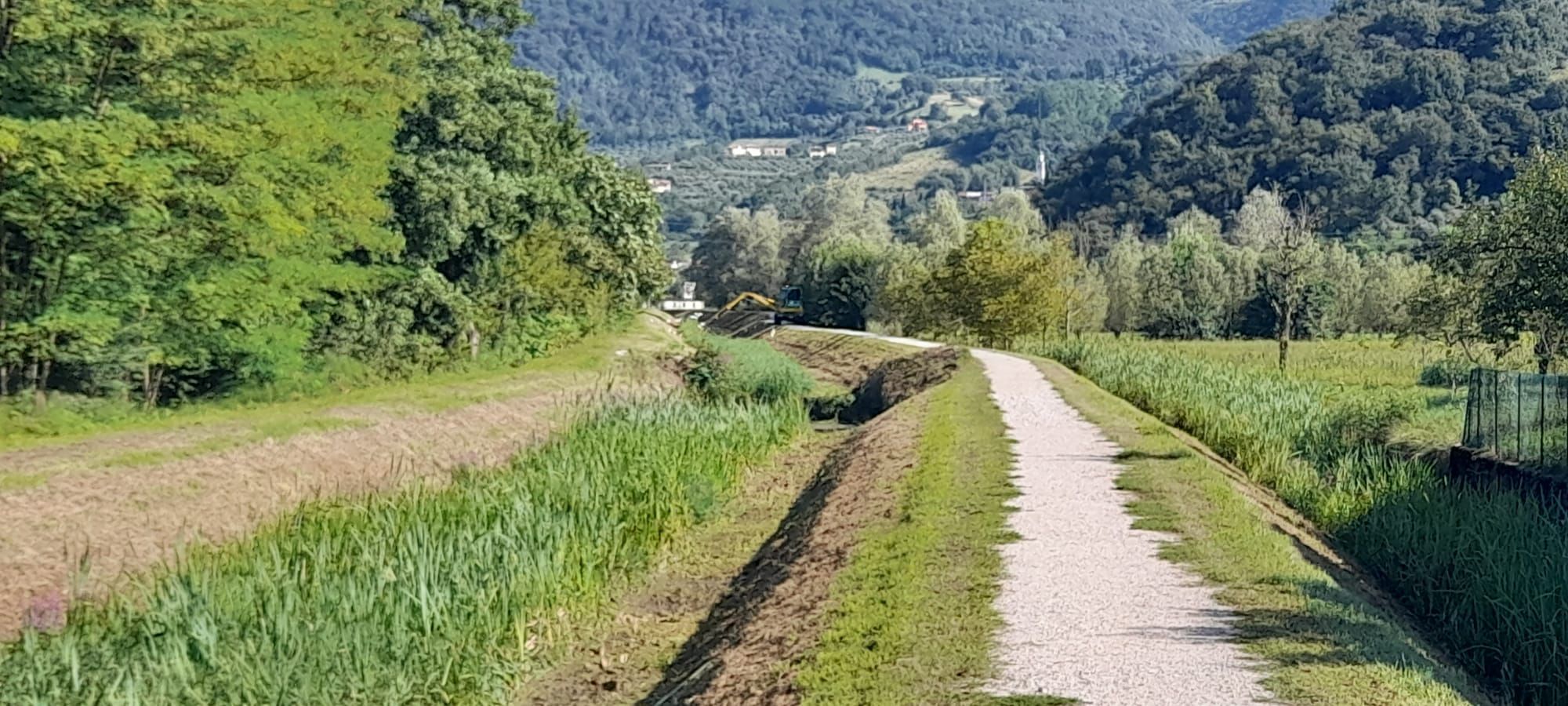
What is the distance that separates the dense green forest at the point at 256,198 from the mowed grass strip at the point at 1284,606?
18.7 metres

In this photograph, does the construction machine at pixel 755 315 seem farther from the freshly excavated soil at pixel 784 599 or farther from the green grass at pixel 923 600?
the green grass at pixel 923 600

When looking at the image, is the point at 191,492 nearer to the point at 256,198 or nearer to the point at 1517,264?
the point at 256,198

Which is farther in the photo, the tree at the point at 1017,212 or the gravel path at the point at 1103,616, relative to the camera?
the tree at the point at 1017,212

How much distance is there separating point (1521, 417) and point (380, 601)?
45.2ft

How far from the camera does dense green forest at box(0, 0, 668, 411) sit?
25.7 meters

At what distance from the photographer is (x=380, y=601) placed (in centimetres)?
1117

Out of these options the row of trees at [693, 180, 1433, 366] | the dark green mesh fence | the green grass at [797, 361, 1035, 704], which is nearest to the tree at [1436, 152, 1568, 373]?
the dark green mesh fence

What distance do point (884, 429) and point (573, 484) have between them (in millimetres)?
11647

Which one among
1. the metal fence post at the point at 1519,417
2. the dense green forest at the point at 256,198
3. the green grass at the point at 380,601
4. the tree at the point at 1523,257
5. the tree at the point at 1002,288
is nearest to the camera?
the green grass at the point at 380,601

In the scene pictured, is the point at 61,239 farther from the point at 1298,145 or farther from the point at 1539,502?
the point at 1298,145

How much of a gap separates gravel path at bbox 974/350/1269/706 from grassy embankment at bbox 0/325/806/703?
4.11 m

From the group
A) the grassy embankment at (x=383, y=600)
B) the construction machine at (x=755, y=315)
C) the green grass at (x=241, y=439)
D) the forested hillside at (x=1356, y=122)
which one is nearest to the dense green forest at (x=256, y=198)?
the green grass at (x=241, y=439)

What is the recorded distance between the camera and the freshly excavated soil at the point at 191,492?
51.5ft

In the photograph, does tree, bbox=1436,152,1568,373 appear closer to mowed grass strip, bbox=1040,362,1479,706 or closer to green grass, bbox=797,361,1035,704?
mowed grass strip, bbox=1040,362,1479,706
